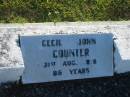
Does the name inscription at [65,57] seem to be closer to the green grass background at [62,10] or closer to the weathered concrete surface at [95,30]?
the weathered concrete surface at [95,30]

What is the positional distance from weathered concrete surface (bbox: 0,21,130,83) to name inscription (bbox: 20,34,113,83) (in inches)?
3.2

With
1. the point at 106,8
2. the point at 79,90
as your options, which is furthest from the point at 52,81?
the point at 106,8

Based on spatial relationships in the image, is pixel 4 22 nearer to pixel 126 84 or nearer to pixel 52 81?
pixel 52 81

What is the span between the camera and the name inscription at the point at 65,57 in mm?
5758

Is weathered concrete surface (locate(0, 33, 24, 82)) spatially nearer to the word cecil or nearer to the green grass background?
the word cecil

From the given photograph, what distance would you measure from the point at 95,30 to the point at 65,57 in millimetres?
571

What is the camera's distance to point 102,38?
6.20 meters

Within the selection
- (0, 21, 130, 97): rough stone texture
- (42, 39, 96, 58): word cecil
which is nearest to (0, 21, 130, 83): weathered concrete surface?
(0, 21, 130, 97): rough stone texture

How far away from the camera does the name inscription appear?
5.76 metres

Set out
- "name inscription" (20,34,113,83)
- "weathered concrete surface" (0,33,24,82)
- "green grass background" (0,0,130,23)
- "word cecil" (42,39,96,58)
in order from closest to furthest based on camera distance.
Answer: "weathered concrete surface" (0,33,24,82) → "name inscription" (20,34,113,83) → "word cecil" (42,39,96,58) → "green grass background" (0,0,130,23)

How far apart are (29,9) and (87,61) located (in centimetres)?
120

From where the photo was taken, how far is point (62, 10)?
678 centimetres

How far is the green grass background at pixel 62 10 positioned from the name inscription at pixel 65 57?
0.69 meters

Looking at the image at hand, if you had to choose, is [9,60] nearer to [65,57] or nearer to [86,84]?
[65,57]
